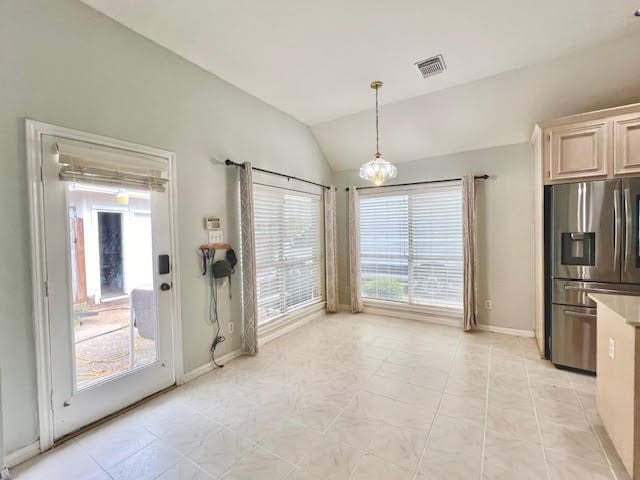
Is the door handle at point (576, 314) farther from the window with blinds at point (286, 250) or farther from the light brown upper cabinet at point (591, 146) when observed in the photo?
the window with blinds at point (286, 250)

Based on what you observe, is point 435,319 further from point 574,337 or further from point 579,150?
point 579,150

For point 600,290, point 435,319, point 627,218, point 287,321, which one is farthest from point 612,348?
point 287,321

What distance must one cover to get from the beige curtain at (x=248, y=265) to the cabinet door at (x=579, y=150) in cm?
323

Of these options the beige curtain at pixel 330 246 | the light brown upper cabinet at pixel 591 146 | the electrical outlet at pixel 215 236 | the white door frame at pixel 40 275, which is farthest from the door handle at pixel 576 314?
the white door frame at pixel 40 275

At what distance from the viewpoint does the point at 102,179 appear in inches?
85.5

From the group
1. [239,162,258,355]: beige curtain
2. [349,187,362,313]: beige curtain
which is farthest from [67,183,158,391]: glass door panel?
[349,187,362,313]: beige curtain

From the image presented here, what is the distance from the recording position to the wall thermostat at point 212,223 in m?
3.00

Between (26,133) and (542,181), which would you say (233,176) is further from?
(542,181)

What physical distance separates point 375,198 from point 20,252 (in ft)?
14.2

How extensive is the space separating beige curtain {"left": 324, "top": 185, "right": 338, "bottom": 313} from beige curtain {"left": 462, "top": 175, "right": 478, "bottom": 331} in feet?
6.66

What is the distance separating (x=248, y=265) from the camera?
329 cm

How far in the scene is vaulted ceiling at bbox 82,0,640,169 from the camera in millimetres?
2160

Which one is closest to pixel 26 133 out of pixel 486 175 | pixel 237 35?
pixel 237 35

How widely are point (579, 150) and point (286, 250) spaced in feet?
11.5
